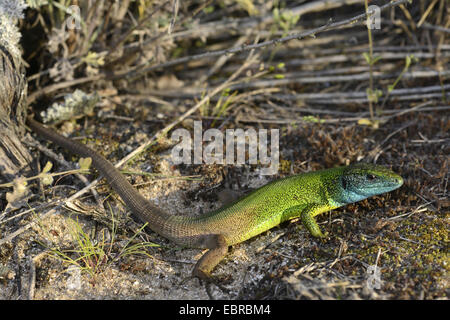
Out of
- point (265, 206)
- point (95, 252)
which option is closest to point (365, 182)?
point (265, 206)

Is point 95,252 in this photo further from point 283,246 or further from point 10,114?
point 10,114

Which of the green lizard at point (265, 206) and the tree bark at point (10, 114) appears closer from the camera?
the green lizard at point (265, 206)

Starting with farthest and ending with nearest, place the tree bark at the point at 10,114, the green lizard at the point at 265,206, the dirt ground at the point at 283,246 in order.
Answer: the tree bark at the point at 10,114 → the green lizard at the point at 265,206 → the dirt ground at the point at 283,246

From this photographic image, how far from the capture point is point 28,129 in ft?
16.1

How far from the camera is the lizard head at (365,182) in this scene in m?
3.89

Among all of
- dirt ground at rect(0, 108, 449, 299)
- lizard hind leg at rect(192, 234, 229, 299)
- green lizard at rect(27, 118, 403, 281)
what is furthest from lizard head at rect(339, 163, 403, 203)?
lizard hind leg at rect(192, 234, 229, 299)

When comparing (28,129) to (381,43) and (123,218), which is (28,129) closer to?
(123,218)

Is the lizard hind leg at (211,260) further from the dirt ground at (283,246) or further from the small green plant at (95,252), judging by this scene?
the small green plant at (95,252)

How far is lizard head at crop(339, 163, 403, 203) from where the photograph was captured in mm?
3891

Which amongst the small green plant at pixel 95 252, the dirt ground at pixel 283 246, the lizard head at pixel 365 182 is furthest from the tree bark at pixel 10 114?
the lizard head at pixel 365 182

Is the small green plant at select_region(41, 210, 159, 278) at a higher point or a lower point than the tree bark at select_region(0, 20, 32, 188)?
lower

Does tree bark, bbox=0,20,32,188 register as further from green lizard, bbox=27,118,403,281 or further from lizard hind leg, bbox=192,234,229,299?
lizard hind leg, bbox=192,234,229,299

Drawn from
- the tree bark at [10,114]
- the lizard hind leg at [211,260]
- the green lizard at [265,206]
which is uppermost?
the tree bark at [10,114]

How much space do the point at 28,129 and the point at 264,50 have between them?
3475 millimetres
